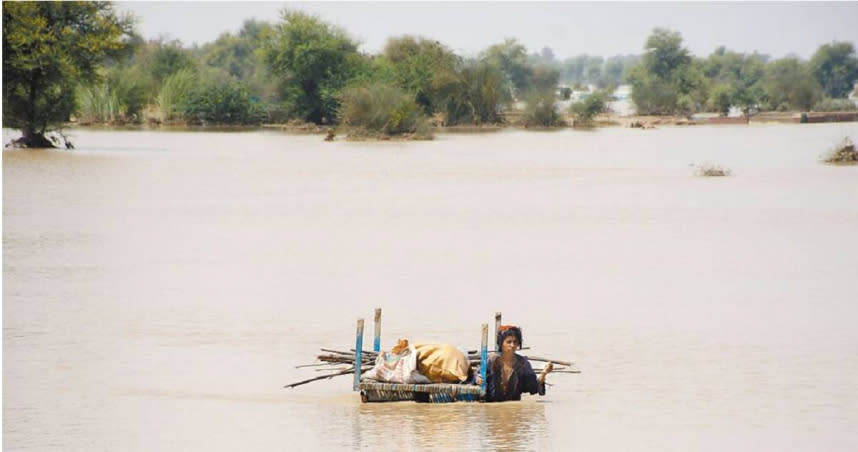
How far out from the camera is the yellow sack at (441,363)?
8.80 metres

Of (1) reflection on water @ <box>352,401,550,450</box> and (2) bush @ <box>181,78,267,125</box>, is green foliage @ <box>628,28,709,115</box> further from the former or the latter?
(1) reflection on water @ <box>352,401,550,450</box>

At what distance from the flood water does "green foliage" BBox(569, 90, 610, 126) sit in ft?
84.1

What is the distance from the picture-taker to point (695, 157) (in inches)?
1471

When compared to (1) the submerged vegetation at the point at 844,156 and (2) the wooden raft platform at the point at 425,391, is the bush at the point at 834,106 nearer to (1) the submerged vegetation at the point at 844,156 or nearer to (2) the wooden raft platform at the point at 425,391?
(1) the submerged vegetation at the point at 844,156

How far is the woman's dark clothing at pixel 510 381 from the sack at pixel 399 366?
15.8 inches

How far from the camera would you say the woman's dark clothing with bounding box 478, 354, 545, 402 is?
8.88 m

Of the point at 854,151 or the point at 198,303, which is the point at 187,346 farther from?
the point at 854,151

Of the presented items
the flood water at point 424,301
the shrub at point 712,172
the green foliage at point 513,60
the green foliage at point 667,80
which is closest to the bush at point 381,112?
the flood water at point 424,301

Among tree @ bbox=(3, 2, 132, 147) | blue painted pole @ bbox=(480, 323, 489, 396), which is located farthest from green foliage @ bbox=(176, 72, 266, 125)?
blue painted pole @ bbox=(480, 323, 489, 396)

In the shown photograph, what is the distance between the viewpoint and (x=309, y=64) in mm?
52438

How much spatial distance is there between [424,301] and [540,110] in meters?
40.9

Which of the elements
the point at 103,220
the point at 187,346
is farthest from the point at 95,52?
the point at 187,346

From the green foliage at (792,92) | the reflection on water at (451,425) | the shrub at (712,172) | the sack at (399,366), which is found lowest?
the reflection on water at (451,425)

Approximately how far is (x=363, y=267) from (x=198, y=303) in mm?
3168
